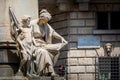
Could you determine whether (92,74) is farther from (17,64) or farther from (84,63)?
(17,64)

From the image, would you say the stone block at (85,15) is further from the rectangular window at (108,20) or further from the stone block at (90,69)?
the stone block at (90,69)

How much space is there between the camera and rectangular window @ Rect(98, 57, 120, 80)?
30859 millimetres

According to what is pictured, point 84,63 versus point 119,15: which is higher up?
point 119,15

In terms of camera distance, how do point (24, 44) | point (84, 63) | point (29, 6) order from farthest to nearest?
point (84, 63), point (29, 6), point (24, 44)

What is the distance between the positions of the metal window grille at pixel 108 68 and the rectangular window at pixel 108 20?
5.27 feet

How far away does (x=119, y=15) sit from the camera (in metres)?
31.7

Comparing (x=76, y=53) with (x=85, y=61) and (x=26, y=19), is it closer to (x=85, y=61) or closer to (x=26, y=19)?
(x=85, y=61)

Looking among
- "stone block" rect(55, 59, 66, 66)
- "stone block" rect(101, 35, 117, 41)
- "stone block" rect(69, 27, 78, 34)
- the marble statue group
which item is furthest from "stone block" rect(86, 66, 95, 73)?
the marble statue group

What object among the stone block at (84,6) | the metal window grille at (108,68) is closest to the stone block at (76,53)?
the metal window grille at (108,68)

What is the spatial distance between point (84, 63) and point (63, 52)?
1.21 m

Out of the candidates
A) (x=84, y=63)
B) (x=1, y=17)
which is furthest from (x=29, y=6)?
(x=84, y=63)

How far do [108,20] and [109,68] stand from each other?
95.0 inches

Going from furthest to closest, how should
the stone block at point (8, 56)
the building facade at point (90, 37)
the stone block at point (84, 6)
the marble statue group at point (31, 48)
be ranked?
the stone block at point (84, 6), the building facade at point (90, 37), the stone block at point (8, 56), the marble statue group at point (31, 48)

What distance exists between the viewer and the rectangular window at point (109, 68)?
→ 30859 millimetres
